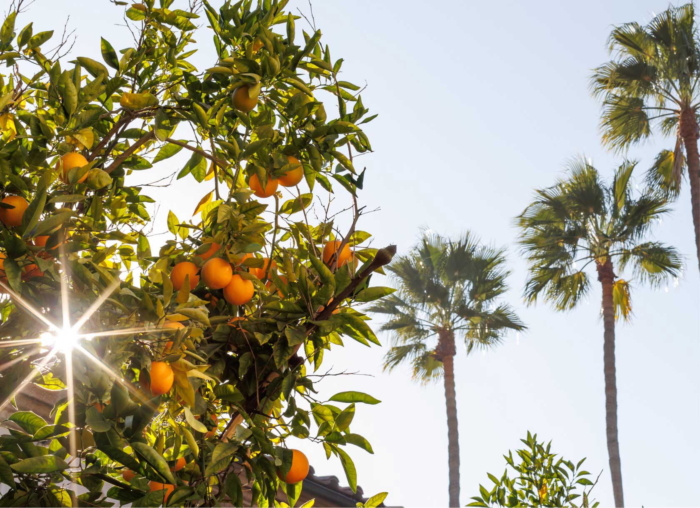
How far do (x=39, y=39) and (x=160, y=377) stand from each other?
1.16 meters

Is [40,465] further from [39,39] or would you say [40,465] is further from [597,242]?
[597,242]

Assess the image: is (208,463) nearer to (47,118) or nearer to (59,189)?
(59,189)

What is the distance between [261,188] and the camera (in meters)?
1.88

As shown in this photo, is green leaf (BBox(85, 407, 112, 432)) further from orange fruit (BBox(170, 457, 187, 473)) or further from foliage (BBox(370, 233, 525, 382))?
foliage (BBox(370, 233, 525, 382))

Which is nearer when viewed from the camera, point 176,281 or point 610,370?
point 176,281

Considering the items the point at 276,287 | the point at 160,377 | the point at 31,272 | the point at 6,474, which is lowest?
the point at 6,474

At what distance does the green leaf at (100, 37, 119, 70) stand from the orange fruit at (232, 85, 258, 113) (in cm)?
45

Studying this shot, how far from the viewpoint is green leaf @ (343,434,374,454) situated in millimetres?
1765

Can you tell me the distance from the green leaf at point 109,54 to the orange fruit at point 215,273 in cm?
77

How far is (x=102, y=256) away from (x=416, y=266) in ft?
48.6

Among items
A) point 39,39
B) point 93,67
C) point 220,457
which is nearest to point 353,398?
point 220,457

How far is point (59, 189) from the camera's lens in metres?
1.72

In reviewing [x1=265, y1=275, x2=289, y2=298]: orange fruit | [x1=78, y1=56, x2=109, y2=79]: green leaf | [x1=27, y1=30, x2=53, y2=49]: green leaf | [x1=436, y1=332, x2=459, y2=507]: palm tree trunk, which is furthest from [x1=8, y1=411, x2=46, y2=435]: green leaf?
[x1=436, y1=332, x2=459, y2=507]: palm tree trunk

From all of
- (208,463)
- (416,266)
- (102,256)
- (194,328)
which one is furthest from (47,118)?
(416,266)
